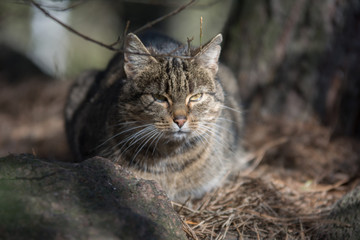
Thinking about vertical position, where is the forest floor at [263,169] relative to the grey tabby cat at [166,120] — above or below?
below

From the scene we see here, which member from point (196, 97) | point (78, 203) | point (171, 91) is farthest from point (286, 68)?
point (78, 203)

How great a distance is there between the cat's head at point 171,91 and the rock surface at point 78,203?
0.60m

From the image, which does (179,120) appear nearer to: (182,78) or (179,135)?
(179,135)

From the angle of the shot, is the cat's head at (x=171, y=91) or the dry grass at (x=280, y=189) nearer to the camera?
the dry grass at (x=280, y=189)

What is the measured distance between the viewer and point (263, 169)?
383 cm

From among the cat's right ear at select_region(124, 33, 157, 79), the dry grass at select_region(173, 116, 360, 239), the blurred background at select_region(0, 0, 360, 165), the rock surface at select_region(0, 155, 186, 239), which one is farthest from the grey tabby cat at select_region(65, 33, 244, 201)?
the blurred background at select_region(0, 0, 360, 165)

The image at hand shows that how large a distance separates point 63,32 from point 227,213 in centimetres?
833

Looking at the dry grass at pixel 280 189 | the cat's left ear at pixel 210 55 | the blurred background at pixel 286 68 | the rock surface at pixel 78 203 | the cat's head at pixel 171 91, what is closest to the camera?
the rock surface at pixel 78 203

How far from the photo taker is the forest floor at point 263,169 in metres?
2.52

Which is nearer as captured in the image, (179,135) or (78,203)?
(78,203)

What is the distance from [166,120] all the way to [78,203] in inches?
39.0

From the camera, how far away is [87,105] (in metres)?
3.66

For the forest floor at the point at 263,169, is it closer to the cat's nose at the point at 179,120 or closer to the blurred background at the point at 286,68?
the blurred background at the point at 286,68

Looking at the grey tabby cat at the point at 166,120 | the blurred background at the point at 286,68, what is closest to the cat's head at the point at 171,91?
the grey tabby cat at the point at 166,120
